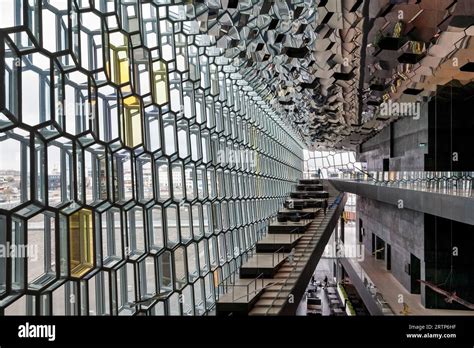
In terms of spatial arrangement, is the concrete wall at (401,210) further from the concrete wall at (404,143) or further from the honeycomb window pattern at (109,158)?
the honeycomb window pattern at (109,158)

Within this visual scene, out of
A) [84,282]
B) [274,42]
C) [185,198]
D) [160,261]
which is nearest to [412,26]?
[274,42]

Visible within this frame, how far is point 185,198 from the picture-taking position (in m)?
6.46

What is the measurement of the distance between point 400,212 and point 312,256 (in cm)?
939

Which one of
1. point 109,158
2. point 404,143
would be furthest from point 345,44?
point 404,143

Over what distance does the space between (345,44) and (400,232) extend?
11.7 m

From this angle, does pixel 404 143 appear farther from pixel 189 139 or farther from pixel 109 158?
pixel 109 158

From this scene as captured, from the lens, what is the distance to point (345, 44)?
7320 millimetres

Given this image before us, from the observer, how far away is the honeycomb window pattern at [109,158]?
3.47 metres

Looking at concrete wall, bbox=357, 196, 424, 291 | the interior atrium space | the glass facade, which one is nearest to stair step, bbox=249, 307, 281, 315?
the interior atrium space

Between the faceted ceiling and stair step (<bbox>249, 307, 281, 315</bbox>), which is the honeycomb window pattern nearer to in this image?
the faceted ceiling

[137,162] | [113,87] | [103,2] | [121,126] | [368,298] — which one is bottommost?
[368,298]

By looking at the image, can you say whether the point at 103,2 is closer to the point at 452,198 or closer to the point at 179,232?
the point at 179,232

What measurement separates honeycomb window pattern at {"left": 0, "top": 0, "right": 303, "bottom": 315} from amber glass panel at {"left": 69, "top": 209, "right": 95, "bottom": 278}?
0.01 metres

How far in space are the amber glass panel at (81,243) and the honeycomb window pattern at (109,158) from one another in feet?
0.04
